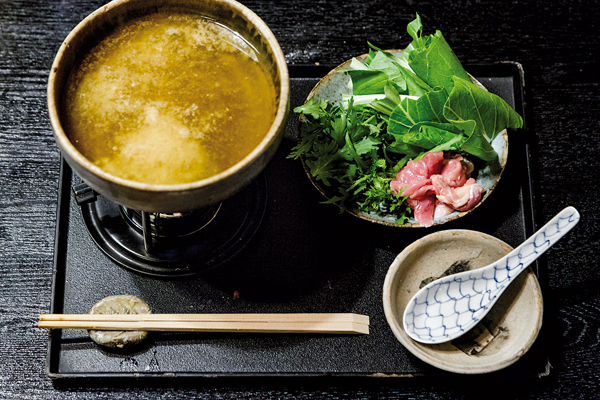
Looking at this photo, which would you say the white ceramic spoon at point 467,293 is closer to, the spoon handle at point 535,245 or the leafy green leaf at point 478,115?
the spoon handle at point 535,245

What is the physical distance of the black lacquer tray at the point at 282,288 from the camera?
159 cm

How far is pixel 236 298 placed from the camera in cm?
166

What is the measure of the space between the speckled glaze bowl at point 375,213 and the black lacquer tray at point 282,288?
0.26 ft

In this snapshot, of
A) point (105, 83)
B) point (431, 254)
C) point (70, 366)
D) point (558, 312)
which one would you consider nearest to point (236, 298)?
point (70, 366)

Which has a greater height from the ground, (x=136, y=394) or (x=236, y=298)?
(x=236, y=298)

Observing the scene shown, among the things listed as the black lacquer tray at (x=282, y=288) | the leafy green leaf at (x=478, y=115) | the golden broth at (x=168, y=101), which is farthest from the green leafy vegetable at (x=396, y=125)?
the golden broth at (x=168, y=101)

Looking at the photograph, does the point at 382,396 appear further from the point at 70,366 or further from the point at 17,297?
the point at 17,297

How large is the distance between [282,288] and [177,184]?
65cm

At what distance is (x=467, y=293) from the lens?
65.0 inches

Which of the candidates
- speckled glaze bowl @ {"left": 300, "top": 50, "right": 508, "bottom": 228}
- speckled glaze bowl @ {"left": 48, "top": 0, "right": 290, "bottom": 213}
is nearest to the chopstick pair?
speckled glaze bowl @ {"left": 300, "top": 50, "right": 508, "bottom": 228}

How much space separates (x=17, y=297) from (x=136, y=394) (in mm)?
500

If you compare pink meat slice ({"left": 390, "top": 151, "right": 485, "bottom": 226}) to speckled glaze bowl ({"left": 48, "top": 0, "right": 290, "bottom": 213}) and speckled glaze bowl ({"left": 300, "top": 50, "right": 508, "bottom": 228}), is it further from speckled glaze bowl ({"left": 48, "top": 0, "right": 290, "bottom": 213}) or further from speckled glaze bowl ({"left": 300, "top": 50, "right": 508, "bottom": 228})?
speckled glaze bowl ({"left": 48, "top": 0, "right": 290, "bottom": 213})

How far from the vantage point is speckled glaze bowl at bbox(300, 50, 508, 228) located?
5.43 ft

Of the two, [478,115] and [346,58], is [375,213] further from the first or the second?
[346,58]
